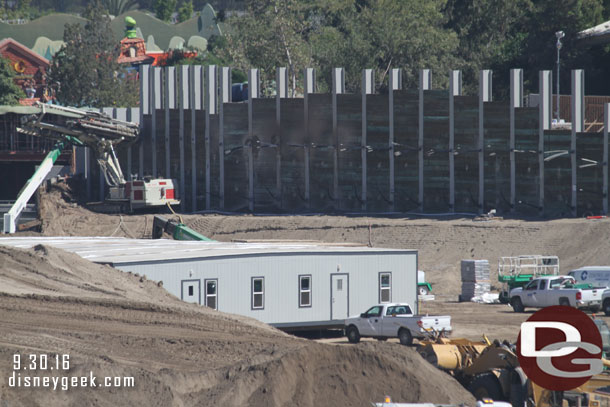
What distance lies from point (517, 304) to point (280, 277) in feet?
40.8

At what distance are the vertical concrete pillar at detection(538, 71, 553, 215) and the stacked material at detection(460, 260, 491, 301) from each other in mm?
11248

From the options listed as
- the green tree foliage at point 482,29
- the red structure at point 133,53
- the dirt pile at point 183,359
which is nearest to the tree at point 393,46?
the green tree foliage at point 482,29

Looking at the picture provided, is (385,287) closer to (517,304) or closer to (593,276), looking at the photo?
(517,304)

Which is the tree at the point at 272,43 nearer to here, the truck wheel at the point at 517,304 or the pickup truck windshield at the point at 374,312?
the truck wheel at the point at 517,304

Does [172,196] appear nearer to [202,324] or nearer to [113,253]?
[113,253]

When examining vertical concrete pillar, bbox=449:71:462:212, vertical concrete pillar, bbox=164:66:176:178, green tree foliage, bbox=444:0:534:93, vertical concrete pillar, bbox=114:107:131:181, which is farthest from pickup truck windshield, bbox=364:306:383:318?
green tree foliage, bbox=444:0:534:93

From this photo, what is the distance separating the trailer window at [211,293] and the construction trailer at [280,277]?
0.11 ft

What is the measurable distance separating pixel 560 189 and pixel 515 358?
123 ft

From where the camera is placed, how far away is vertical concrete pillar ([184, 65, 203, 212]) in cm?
7475

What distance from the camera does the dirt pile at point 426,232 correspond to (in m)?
55.1

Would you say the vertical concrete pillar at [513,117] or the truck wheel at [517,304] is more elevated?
the vertical concrete pillar at [513,117]

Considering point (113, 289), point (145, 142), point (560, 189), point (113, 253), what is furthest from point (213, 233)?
point (113, 289)

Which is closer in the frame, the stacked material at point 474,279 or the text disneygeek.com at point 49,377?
→ the text disneygeek.com at point 49,377

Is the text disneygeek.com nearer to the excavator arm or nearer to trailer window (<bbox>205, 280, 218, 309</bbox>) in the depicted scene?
trailer window (<bbox>205, 280, 218, 309</bbox>)
